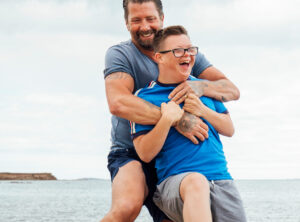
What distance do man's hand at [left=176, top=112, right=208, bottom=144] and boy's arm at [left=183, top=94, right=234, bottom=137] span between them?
6 cm

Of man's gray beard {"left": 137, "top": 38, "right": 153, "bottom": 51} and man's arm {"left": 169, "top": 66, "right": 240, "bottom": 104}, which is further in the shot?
man's gray beard {"left": 137, "top": 38, "right": 153, "bottom": 51}

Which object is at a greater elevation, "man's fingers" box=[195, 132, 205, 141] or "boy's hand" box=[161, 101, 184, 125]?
"boy's hand" box=[161, 101, 184, 125]

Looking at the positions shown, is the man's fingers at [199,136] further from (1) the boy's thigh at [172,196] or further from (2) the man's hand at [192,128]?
(1) the boy's thigh at [172,196]

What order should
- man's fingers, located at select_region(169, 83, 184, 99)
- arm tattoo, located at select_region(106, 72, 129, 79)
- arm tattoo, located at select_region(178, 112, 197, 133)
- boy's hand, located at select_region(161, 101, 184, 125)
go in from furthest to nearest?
arm tattoo, located at select_region(106, 72, 129, 79) < man's fingers, located at select_region(169, 83, 184, 99) < arm tattoo, located at select_region(178, 112, 197, 133) < boy's hand, located at select_region(161, 101, 184, 125)

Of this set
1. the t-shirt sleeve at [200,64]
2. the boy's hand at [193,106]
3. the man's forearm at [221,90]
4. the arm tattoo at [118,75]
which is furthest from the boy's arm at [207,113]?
the t-shirt sleeve at [200,64]

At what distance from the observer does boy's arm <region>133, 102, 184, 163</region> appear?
3.59m

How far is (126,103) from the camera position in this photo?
3885 millimetres

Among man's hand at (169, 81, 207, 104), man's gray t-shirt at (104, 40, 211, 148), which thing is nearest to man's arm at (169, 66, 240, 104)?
man's hand at (169, 81, 207, 104)

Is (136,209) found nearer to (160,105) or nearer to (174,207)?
(174,207)

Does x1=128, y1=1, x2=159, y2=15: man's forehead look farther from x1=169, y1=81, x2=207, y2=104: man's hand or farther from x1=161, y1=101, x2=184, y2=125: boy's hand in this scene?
x1=161, y1=101, x2=184, y2=125: boy's hand

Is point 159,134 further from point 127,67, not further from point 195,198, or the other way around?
point 127,67

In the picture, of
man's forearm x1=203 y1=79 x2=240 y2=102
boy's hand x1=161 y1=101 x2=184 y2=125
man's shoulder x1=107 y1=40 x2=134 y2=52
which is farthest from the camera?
man's shoulder x1=107 y1=40 x2=134 y2=52

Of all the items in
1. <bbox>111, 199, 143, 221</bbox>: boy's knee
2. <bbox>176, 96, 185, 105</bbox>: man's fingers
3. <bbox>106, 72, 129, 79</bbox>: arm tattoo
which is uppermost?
<bbox>106, 72, 129, 79</bbox>: arm tattoo

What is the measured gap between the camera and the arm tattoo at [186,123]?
3730 millimetres
